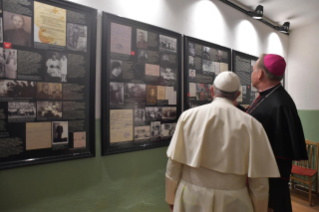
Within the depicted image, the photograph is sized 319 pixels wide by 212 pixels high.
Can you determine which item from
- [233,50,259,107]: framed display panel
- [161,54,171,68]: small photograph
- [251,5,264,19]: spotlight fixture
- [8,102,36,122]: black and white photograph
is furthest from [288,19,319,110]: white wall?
[8,102,36,122]: black and white photograph

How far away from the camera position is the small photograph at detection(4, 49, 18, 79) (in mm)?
1394

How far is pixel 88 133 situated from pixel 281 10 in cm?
381

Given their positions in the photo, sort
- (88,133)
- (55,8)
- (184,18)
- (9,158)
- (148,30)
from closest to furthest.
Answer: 1. (9,158)
2. (55,8)
3. (88,133)
4. (148,30)
5. (184,18)

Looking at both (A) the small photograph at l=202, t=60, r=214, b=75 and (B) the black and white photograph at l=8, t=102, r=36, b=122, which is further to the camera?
(A) the small photograph at l=202, t=60, r=214, b=75

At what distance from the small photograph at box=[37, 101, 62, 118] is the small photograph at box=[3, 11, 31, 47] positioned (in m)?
0.46

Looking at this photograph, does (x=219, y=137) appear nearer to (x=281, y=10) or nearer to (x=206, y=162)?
(x=206, y=162)

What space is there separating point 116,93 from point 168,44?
89 cm

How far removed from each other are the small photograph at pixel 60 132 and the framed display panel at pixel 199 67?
4.67ft

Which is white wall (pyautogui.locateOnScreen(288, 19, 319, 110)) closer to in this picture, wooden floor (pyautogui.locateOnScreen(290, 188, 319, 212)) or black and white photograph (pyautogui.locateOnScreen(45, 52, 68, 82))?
wooden floor (pyautogui.locateOnScreen(290, 188, 319, 212))

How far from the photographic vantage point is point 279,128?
1.41 metres

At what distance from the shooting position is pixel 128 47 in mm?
1970

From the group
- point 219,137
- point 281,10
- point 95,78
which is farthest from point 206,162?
point 281,10

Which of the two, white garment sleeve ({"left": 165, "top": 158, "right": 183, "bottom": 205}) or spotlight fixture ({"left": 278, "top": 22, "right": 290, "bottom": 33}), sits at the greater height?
spotlight fixture ({"left": 278, "top": 22, "right": 290, "bottom": 33})

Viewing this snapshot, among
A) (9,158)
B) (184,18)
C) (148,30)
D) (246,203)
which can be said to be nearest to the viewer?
(246,203)
